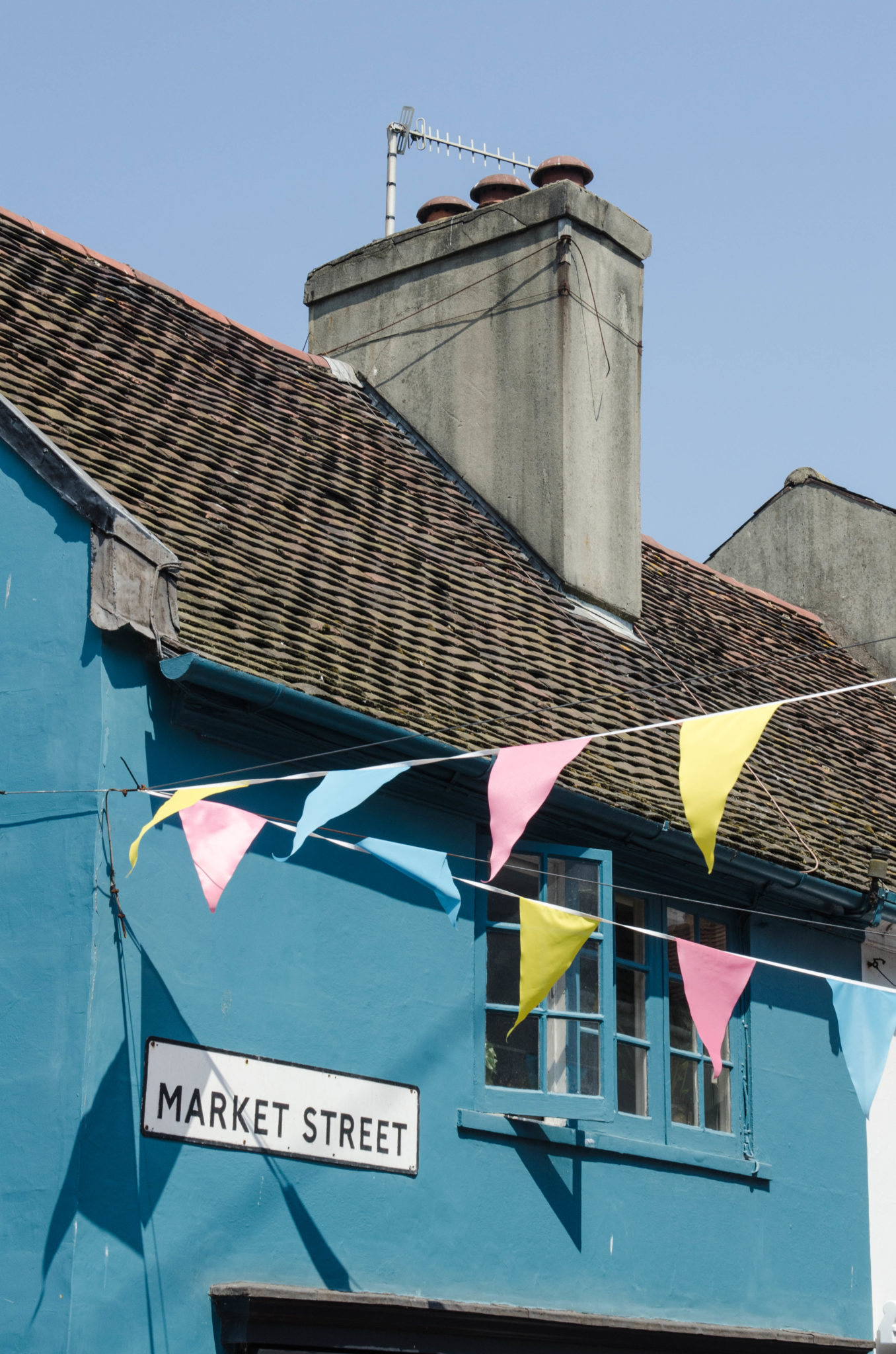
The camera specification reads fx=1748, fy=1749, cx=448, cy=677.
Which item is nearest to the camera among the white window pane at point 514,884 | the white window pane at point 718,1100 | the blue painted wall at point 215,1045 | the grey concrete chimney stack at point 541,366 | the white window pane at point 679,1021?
the blue painted wall at point 215,1045

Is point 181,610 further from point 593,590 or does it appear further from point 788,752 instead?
point 788,752

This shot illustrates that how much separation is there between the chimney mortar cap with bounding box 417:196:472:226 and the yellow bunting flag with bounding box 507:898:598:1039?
778 cm

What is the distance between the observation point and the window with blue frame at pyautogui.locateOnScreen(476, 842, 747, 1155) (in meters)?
9.08

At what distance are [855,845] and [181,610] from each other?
5.19 meters

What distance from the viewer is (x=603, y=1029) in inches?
361

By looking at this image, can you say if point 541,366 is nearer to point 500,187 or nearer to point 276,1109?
point 500,187

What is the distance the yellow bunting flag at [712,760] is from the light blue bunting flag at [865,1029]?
1459mm

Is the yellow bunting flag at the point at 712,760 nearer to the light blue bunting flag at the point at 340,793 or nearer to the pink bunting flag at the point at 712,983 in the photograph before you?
the pink bunting flag at the point at 712,983

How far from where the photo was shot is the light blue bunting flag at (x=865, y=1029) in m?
7.62

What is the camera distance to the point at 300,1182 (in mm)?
7887

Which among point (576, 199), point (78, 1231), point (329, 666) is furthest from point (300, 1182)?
point (576, 199)

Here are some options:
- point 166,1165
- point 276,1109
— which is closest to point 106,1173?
point 166,1165

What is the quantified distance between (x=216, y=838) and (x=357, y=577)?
3.46 meters

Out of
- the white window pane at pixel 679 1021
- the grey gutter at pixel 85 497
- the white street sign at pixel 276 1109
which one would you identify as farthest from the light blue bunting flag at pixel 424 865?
the white window pane at pixel 679 1021
